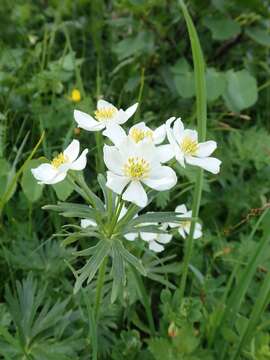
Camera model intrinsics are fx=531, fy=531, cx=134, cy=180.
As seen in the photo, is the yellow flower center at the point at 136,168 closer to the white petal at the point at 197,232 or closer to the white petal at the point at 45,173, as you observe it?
the white petal at the point at 45,173

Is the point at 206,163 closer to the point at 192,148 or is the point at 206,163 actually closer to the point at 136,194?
the point at 192,148

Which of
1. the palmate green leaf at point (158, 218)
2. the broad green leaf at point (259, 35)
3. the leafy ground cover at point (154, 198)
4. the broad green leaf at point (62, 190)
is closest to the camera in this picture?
the palmate green leaf at point (158, 218)

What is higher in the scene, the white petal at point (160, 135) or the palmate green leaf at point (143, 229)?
the white petal at point (160, 135)

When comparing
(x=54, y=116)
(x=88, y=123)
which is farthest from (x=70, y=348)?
(x=54, y=116)

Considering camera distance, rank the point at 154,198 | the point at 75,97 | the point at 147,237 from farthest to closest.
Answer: the point at 75,97 → the point at 154,198 → the point at 147,237

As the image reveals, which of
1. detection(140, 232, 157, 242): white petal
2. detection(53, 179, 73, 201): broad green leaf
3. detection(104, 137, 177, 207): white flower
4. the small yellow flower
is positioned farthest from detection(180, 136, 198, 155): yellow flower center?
the small yellow flower

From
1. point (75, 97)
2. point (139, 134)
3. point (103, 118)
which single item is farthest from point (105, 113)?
point (75, 97)

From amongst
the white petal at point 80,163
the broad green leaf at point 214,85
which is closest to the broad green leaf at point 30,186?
the white petal at point 80,163
